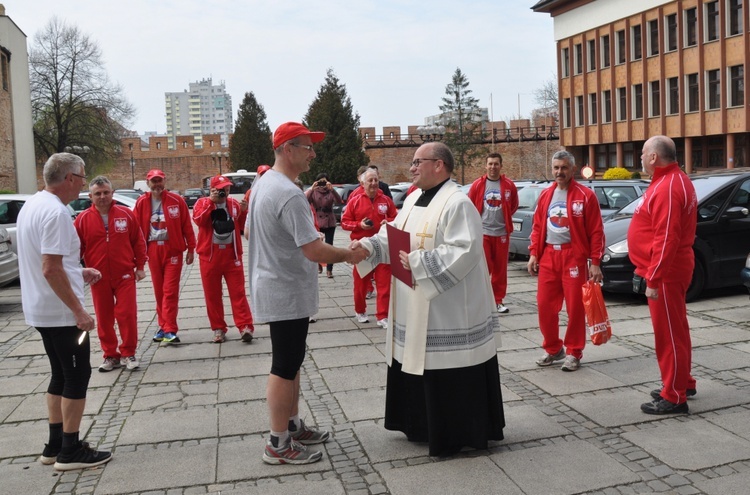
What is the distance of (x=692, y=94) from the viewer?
1668 inches

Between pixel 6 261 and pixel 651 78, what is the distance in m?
39.5

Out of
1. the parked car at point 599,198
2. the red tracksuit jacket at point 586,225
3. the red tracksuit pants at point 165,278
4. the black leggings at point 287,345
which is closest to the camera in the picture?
the black leggings at point 287,345

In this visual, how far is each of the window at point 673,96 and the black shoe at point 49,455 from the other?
42.9 metres

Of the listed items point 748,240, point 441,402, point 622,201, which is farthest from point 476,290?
point 622,201

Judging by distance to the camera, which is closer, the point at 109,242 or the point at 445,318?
the point at 445,318

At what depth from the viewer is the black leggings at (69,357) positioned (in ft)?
15.9

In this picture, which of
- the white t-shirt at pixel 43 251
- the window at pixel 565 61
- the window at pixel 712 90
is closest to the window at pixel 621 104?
the window at pixel 565 61

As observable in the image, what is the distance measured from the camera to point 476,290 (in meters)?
4.85

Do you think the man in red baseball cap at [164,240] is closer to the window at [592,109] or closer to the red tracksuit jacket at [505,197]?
the red tracksuit jacket at [505,197]

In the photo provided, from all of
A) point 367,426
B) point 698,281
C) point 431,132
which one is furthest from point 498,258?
point 431,132

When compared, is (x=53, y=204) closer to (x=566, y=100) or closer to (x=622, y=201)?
(x=622, y=201)

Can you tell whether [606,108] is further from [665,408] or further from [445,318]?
[445,318]

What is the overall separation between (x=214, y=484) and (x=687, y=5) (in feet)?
140

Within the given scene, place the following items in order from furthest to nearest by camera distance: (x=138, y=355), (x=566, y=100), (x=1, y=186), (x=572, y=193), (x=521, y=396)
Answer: (x=566, y=100), (x=1, y=186), (x=138, y=355), (x=572, y=193), (x=521, y=396)
